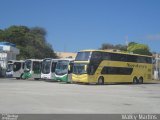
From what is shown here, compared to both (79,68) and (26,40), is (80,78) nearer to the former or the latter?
(79,68)

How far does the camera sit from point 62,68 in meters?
43.3

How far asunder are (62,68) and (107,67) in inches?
210

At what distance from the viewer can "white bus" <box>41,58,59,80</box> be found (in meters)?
46.0

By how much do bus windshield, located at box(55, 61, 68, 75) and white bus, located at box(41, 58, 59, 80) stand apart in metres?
1.91

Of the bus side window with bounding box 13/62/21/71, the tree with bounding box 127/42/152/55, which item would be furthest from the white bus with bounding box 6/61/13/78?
the tree with bounding box 127/42/152/55

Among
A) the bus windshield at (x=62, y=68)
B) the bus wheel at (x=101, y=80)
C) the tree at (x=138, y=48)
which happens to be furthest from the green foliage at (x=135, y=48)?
the bus wheel at (x=101, y=80)

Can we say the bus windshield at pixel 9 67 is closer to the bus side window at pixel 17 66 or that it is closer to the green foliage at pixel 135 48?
the bus side window at pixel 17 66

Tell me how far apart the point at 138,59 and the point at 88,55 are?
32.0 ft

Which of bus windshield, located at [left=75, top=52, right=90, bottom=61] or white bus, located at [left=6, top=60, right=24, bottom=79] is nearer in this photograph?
bus windshield, located at [left=75, top=52, right=90, bottom=61]

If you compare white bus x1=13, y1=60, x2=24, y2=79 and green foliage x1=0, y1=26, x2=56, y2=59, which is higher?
green foliage x1=0, y1=26, x2=56, y2=59

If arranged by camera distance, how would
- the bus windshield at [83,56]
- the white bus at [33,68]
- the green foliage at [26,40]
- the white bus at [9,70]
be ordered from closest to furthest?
the bus windshield at [83,56] → the white bus at [33,68] → the white bus at [9,70] → the green foliage at [26,40]

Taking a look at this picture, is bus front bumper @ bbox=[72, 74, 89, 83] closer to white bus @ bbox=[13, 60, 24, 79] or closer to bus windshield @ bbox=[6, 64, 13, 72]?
white bus @ bbox=[13, 60, 24, 79]

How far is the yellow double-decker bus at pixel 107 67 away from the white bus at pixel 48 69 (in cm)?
574

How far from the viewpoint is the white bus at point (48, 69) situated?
4597 centimetres
